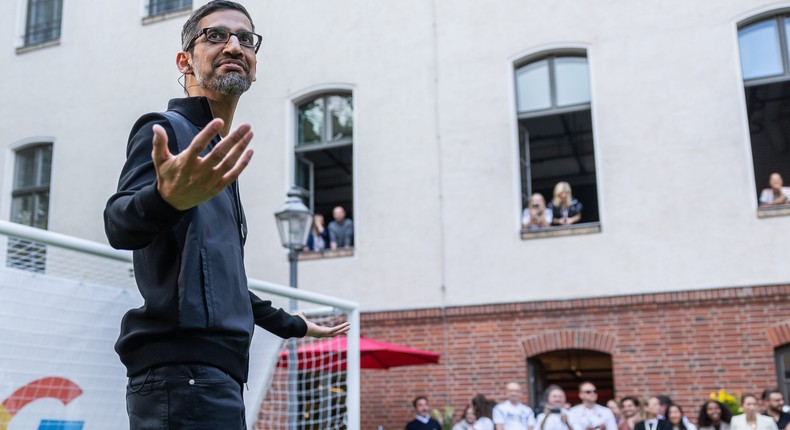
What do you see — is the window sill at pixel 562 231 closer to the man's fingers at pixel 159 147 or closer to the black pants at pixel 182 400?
the black pants at pixel 182 400

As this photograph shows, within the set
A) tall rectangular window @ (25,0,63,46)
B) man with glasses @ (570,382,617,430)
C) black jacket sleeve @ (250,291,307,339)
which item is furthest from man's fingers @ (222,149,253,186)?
tall rectangular window @ (25,0,63,46)

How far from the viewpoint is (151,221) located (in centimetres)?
189

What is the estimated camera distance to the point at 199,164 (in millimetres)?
1787

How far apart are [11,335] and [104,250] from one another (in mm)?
595

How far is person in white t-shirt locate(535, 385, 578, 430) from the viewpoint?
441 inches

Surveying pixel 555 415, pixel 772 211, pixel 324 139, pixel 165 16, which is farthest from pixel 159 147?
pixel 165 16

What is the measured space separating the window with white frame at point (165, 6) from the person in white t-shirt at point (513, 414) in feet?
33.6

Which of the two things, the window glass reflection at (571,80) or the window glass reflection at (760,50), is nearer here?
the window glass reflection at (760,50)

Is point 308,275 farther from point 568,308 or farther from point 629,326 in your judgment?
point 629,326

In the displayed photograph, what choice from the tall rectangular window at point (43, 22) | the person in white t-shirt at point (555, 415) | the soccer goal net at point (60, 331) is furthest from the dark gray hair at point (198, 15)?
the tall rectangular window at point (43, 22)

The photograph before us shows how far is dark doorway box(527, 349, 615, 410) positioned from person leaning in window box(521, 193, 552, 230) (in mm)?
2020

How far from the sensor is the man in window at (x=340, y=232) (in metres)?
15.1

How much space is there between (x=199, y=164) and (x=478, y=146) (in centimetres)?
1258

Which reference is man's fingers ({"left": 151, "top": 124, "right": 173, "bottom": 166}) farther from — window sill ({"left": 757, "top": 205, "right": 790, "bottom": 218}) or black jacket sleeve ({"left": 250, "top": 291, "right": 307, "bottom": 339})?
window sill ({"left": 757, "top": 205, "right": 790, "bottom": 218})
